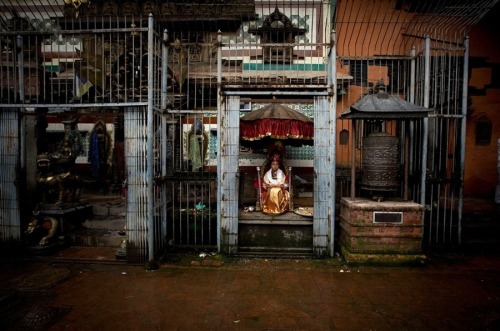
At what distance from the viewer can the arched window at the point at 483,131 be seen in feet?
36.4

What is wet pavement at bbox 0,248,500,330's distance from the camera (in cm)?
430

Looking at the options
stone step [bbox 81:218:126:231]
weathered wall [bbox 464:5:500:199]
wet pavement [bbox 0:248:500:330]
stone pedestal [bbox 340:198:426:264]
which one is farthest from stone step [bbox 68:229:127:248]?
weathered wall [bbox 464:5:500:199]

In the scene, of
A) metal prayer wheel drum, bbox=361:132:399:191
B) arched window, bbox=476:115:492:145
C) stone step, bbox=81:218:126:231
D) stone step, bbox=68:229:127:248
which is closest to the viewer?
metal prayer wheel drum, bbox=361:132:399:191

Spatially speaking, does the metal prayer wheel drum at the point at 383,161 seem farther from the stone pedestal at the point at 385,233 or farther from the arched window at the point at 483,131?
the arched window at the point at 483,131

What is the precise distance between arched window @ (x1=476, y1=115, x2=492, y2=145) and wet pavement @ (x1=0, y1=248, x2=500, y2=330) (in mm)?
6084

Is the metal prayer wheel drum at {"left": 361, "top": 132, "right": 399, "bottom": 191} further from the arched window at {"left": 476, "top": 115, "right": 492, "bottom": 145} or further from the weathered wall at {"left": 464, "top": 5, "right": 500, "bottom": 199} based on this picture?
the arched window at {"left": 476, "top": 115, "right": 492, "bottom": 145}

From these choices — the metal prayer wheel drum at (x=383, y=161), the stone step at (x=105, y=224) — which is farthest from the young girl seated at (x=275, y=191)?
→ the stone step at (x=105, y=224)

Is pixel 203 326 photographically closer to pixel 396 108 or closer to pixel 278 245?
pixel 278 245

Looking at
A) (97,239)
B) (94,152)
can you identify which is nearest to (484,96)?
(97,239)

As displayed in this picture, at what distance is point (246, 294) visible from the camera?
5.15m

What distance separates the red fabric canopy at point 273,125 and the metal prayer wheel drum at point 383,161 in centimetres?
167

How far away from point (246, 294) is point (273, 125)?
391 centimetres

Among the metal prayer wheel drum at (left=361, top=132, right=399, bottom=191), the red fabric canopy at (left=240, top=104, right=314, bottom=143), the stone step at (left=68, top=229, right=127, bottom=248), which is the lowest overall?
the stone step at (left=68, top=229, right=127, bottom=248)

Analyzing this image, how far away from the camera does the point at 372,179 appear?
6.82 m
